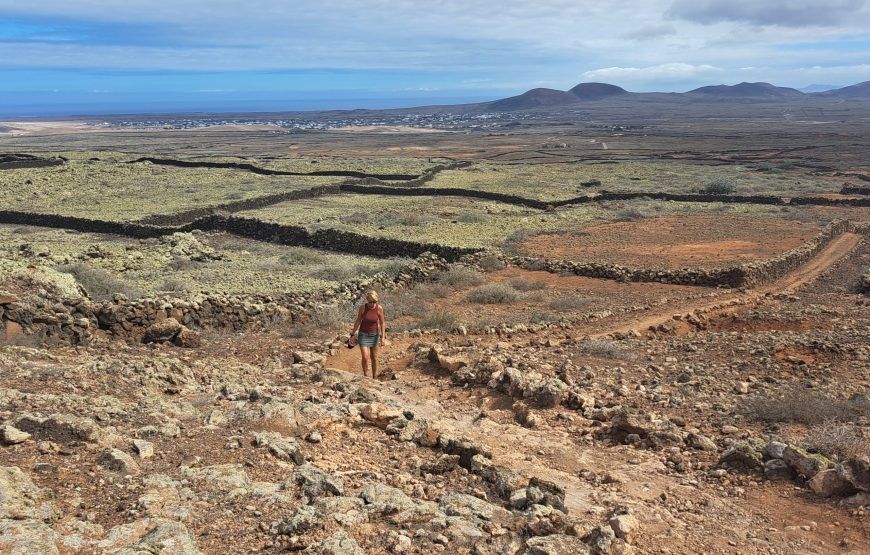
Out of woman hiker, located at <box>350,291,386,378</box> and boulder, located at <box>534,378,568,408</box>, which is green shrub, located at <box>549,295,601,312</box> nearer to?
woman hiker, located at <box>350,291,386,378</box>

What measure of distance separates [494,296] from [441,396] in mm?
7962

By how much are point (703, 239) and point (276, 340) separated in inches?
751

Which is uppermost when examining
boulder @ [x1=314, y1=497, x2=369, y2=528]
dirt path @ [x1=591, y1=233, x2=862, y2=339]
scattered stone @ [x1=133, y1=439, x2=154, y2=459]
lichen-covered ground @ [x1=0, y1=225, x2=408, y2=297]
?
scattered stone @ [x1=133, y1=439, x2=154, y2=459]

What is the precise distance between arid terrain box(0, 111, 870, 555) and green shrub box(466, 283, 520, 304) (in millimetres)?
56

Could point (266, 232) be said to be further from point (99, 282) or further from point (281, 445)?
point (281, 445)

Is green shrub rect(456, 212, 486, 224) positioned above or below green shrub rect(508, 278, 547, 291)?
above

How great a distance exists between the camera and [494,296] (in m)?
16.7

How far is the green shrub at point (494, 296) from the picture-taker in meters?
16.6

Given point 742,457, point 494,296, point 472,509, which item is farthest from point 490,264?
point 472,509

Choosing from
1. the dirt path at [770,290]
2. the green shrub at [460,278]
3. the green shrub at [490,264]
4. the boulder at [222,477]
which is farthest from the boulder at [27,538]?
the green shrub at [490,264]

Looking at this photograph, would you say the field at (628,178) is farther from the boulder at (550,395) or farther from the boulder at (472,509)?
the boulder at (472,509)

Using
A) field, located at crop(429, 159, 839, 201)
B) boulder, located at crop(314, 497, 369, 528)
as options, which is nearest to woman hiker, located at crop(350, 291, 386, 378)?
boulder, located at crop(314, 497, 369, 528)

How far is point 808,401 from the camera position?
308 inches

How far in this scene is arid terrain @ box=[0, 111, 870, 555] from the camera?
484 cm
